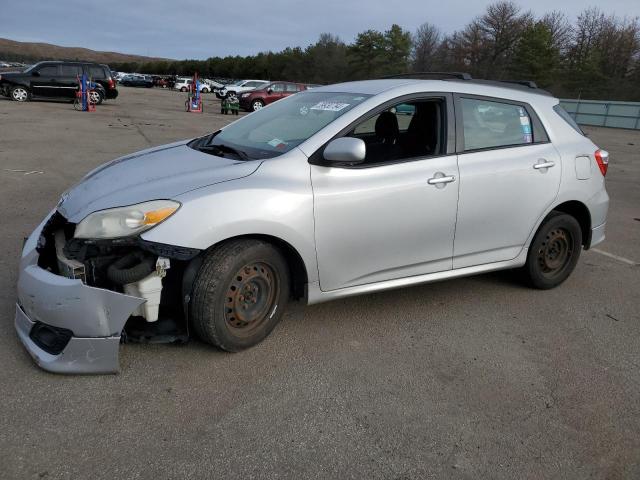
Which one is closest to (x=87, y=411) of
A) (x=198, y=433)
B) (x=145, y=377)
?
(x=145, y=377)

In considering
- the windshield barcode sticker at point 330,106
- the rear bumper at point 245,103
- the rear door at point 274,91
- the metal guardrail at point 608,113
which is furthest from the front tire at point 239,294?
the metal guardrail at point 608,113

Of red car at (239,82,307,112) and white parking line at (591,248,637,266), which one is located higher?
red car at (239,82,307,112)

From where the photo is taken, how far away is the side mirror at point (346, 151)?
3.28 meters

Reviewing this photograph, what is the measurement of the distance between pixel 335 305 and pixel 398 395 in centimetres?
127

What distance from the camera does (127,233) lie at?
2945 millimetres

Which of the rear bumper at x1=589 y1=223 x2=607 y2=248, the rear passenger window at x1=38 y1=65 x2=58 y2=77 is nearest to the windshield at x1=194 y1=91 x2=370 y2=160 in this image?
the rear bumper at x1=589 y1=223 x2=607 y2=248

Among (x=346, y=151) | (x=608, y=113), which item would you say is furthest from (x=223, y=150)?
(x=608, y=113)

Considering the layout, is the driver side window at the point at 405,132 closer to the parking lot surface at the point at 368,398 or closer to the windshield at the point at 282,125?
the windshield at the point at 282,125

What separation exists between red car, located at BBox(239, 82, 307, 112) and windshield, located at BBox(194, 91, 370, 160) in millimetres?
24953

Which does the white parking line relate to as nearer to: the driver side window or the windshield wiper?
the driver side window

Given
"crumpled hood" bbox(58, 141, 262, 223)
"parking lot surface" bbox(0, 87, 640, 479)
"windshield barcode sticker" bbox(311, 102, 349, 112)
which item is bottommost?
"parking lot surface" bbox(0, 87, 640, 479)

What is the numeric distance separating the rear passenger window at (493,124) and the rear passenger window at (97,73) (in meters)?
23.2

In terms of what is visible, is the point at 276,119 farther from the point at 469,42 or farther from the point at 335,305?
the point at 469,42

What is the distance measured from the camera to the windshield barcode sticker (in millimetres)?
3758
